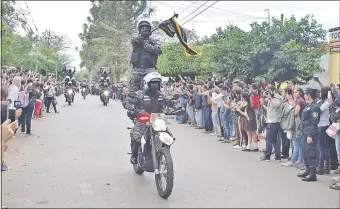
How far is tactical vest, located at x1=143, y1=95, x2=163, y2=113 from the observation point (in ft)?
23.6

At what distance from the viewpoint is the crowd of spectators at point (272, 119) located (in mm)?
8594

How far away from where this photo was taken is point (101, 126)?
16359 millimetres

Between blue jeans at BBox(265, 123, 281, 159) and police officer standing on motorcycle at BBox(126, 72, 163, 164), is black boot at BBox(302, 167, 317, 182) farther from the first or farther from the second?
police officer standing on motorcycle at BBox(126, 72, 163, 164)

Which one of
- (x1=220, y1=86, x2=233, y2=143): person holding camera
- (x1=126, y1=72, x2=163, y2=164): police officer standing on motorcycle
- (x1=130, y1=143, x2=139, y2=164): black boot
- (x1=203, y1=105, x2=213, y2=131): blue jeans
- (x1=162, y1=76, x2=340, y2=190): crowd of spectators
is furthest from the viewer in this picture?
(x1=203, y1=105, x2=213, y2=131): blue jeans

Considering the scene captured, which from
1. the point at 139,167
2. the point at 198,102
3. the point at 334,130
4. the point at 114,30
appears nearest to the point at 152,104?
the point at 139,167

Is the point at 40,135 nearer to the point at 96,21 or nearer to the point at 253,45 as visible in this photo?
the point at 253,45

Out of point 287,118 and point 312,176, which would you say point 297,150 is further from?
point 312,176

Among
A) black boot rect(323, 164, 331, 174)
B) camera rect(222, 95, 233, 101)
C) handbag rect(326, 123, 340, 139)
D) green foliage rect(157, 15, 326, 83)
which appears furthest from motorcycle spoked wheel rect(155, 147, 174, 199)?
green foliage rect(157, 15, 326, 83)

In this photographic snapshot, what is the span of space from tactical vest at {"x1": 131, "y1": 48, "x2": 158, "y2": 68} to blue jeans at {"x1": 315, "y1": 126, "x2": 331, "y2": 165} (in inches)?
131

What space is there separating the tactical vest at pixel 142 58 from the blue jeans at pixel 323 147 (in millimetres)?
3336

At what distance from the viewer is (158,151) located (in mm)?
6836

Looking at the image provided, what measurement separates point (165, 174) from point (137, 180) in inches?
49.0

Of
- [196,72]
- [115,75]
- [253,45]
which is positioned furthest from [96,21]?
[253,45]

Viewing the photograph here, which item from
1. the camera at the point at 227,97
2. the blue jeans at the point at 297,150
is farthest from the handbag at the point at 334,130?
the camera at the point at 227,97
